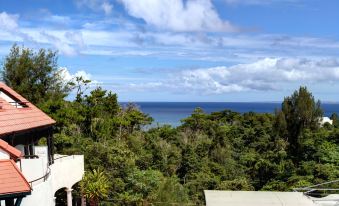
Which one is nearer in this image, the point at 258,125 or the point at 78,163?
the point at 78,163

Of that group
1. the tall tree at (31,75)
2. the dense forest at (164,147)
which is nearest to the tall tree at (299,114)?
the dense forest at (164,147)

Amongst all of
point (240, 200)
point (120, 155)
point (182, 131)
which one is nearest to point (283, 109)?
point (182, 131)

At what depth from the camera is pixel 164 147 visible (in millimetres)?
40906

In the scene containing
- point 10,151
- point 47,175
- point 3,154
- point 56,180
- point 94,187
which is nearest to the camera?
point 3,154

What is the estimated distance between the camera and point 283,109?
40.9 metres

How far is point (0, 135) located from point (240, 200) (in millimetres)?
8175

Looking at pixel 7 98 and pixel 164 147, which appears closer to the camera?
pixel 7 98

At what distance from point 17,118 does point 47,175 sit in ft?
8.31

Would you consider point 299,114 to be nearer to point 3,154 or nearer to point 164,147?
point 164,147

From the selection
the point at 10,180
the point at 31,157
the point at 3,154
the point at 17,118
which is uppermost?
the point at 17,118

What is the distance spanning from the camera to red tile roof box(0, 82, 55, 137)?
16508 millimetres

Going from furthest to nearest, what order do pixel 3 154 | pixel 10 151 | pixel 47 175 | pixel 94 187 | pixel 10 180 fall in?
pixel 94 187, pixel 47 175, pixel 10 151, pixel 3 154, pixel 10 180

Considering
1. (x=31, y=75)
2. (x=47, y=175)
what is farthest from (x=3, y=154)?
(x=31, y=75)

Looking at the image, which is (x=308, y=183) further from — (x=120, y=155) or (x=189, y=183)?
(x=120, y=155)
